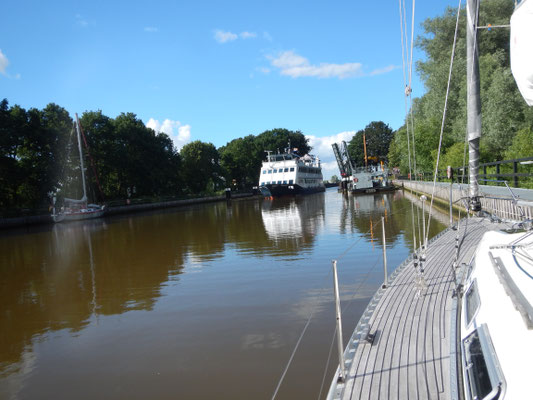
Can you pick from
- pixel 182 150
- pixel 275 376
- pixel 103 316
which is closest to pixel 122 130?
pixel 182 150

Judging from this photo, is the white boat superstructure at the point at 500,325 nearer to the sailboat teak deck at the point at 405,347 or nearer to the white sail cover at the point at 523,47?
the sailboat teak deck at the point at 405,347

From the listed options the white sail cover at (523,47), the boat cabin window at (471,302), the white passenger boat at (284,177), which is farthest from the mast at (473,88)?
the white passenger boat at (284,177)

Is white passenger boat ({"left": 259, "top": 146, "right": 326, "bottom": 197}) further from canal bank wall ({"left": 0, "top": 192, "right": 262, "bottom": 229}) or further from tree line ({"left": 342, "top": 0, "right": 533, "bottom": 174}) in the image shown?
tree line ({"left": 342, "top": 0, "right": 533, "bottom": 174})

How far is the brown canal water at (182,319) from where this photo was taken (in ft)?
14.4

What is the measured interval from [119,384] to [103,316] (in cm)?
265

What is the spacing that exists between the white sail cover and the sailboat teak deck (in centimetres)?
213

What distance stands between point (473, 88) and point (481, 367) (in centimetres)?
524

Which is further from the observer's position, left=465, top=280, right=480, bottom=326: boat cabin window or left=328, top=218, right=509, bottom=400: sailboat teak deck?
left=465, top=280, right=480, bottom=326: boat cabin window

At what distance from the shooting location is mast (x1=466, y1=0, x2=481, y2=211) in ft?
19.9

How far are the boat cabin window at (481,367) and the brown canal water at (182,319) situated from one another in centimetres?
171

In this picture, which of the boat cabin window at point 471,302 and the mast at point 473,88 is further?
the mast at point 473,88

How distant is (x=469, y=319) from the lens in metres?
3.18

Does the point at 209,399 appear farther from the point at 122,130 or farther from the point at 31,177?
the point at 122,130

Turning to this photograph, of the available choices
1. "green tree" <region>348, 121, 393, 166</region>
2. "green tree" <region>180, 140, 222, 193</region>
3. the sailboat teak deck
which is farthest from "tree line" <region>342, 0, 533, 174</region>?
"green tree" <region>348, 121, 393, 166</region>
